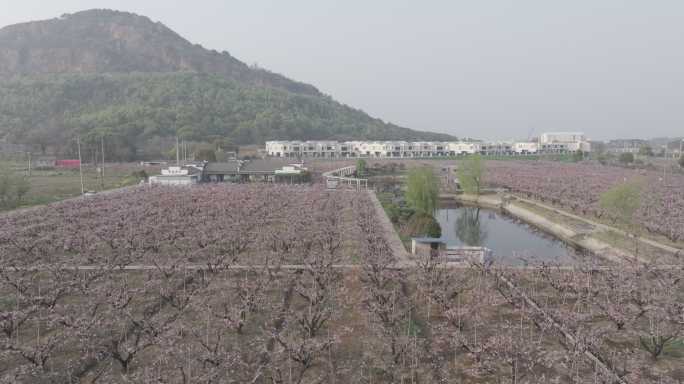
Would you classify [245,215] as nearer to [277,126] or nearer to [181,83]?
[277,126]

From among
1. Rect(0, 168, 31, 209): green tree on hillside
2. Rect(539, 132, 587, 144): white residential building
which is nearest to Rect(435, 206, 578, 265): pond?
Rect(0, 168, 31, 209): green tree on hillside

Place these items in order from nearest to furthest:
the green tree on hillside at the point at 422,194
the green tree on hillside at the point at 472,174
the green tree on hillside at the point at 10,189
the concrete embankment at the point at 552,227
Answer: the concrete embankment at the point at 552,227 → the green tree on hillside at the point at 10,189 → the green tree on hillside at the point at 422,194 → the green tree on hillside at the point at 472,174

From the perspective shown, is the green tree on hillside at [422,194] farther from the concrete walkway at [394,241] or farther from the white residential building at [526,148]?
the white residential building at [526,148]

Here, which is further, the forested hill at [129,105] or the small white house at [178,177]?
the forested hill at [129,105]

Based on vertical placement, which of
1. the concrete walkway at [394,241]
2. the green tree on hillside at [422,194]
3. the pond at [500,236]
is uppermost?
the green tree on hillside at [422,194]

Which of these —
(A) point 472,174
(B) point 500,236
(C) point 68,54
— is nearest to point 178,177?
(A) point 472,174

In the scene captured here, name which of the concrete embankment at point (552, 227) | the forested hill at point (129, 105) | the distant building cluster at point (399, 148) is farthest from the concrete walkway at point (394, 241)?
the distant building cluster at point (399, 148)

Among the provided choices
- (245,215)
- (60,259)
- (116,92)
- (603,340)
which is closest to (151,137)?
(116,92)
